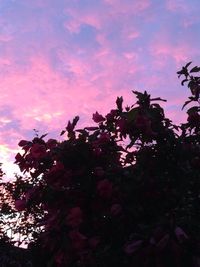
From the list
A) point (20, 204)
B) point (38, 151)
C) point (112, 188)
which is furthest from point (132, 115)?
point (20, 204)

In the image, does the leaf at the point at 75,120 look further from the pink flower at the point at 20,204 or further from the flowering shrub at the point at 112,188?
the pink flower at the point at 20,204

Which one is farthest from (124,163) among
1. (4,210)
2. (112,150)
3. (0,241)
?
(4,210)

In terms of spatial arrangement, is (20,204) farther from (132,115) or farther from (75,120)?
(132,115)

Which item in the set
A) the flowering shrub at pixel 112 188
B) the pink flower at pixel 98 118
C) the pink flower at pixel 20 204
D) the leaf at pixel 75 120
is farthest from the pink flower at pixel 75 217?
the pink flower at pixel 98 118

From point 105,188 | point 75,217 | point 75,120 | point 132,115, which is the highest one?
point 75,120

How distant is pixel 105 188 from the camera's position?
11.0 feet

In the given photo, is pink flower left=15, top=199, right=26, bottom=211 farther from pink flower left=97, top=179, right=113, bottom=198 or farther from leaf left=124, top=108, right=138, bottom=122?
leaf left=124, top=108, right=138, bottom=122

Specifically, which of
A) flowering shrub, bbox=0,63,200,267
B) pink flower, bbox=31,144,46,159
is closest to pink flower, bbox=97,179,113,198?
flowering shrub, bbox=0,63,200,267

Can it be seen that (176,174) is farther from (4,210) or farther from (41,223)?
(4,210)

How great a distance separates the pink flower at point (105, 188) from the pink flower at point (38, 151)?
651 mm

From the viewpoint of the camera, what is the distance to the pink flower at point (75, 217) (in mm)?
3227

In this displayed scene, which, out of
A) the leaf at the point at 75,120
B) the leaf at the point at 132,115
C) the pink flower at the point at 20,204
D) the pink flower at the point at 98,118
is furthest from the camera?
the pink flower at the point at 98,118

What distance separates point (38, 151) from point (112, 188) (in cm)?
77

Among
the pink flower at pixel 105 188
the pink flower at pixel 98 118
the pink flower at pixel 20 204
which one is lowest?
the pink flower at pixel 105 188
